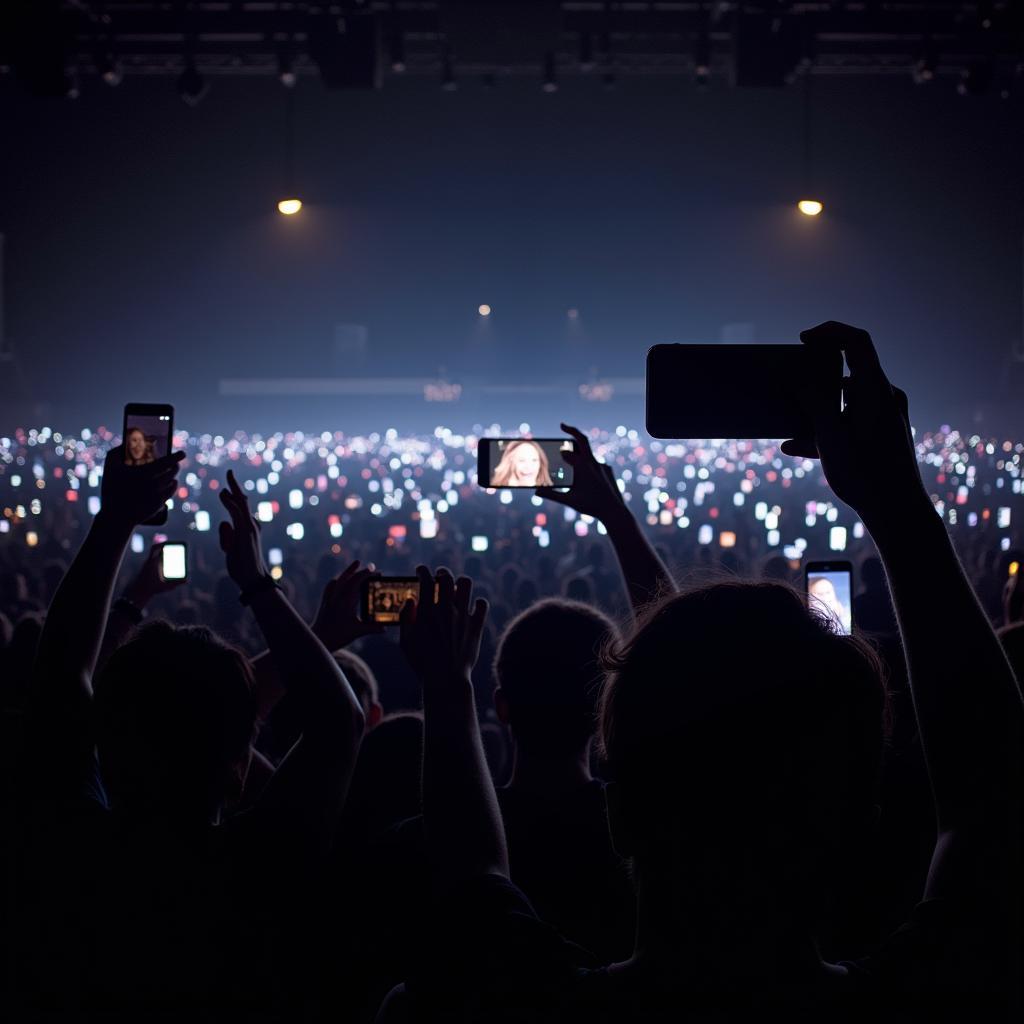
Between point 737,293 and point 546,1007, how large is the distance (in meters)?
29.9

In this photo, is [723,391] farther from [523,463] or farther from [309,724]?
[523,463]

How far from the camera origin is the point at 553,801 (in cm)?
232

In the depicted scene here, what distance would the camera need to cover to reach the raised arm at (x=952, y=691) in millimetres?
1044

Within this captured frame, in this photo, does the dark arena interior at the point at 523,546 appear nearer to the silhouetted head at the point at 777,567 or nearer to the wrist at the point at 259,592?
Answer: the wrist at the point at 259,592

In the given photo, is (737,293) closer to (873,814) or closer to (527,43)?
(527,43)

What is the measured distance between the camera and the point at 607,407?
4141cm

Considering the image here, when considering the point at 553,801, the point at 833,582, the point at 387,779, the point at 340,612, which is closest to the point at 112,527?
the point at 340,612

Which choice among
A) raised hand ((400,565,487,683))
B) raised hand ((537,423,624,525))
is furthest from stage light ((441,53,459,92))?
raised hand ((400,565,487,683))

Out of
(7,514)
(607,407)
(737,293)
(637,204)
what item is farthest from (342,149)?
(607,407)

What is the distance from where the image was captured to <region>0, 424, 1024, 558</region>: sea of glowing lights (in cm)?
1709

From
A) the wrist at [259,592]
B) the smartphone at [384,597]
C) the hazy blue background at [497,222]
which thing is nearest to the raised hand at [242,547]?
the wrist at [259,592]

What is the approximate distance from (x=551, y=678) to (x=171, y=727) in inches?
40.6

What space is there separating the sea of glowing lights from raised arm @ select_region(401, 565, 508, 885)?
10.1m

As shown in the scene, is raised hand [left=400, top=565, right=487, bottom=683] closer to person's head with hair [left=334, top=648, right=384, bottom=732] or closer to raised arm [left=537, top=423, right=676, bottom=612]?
raised arm [left=537, top=423, right=676, bottom=612]
